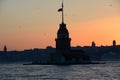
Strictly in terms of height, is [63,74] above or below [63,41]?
below

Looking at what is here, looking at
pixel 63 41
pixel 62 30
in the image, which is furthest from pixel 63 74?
pixel 62 30

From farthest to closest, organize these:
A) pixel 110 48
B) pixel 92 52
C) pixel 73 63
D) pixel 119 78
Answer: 1. pixel 110 48
2. pixel 92 52
3. pixel 73 63
4. pixel 119 78

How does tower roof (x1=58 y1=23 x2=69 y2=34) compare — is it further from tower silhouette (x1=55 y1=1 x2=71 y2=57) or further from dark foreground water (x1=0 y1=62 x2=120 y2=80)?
dark foreground water (x1=0 y1=62 x2=120 y2=80)

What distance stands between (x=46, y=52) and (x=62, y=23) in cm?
Answer: 5195

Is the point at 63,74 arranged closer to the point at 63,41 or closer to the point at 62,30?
the point at 63,41

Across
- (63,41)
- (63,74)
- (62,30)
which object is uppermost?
(62,30)

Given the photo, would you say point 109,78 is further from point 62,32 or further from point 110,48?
point 110,48

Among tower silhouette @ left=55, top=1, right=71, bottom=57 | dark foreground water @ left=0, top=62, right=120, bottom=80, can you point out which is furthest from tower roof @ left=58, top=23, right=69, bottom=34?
dark foreground water @ left=0, top=62, right=120, bottom=80

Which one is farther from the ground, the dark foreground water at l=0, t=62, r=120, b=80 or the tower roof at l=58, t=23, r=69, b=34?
the tower roof at l=58, t=23, r=69, b=34

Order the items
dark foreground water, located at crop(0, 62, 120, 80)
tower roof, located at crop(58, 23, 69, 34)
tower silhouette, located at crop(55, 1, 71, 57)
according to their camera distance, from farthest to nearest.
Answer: tower roof, located at crop(58, 23, 69, 34) → tower silhouette, located at crop(55, 1, 71, 57) → dark foreground water, located at crop(0, 62, 120, 80)

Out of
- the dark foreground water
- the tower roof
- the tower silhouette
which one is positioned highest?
the tower roof

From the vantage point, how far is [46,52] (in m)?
Result: 179

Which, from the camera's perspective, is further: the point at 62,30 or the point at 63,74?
the point at 62,30

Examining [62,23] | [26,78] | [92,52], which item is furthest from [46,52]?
[26,78]
